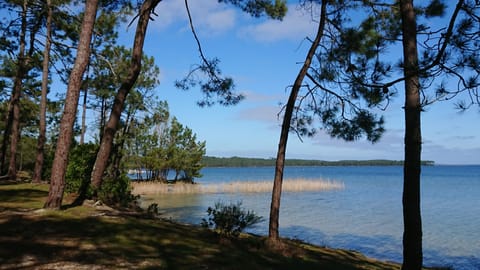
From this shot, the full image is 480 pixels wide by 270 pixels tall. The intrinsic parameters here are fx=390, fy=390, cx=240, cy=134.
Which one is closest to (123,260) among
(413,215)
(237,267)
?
(237,267)

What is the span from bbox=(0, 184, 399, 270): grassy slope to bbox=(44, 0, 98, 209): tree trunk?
0.39 m

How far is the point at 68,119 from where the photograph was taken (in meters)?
7.19

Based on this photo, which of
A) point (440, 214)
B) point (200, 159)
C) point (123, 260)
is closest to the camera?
point (123, 260)

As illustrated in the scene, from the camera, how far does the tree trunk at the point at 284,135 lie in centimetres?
722

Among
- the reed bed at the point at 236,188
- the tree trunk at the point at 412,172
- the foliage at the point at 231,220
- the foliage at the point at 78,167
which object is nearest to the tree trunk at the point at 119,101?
the foliage at the point at 78,167

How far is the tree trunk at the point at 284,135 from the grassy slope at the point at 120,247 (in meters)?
0.46

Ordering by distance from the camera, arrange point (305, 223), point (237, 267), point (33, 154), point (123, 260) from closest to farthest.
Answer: point (123, 260)
point (237, 267)
point (305, 223)
point (33, 154)

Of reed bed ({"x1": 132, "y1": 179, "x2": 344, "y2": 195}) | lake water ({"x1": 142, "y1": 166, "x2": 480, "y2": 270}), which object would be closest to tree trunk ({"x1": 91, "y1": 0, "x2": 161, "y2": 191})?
lake water ({"x1": 142, "y1": 166, "x2": 480, "y2": 270})

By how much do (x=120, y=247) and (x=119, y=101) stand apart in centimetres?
456

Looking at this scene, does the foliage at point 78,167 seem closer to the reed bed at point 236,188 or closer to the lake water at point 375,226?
the lake water at point 375,226

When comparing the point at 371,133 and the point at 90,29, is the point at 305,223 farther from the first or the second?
the point at 90,29

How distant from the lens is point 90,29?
7562 mm

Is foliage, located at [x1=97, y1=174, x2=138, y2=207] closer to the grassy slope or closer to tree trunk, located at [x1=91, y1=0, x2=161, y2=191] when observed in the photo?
tree trunk, located at [x1=91, y1=0, x2=161, y2=191]

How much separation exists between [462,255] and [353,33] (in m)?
7.82
